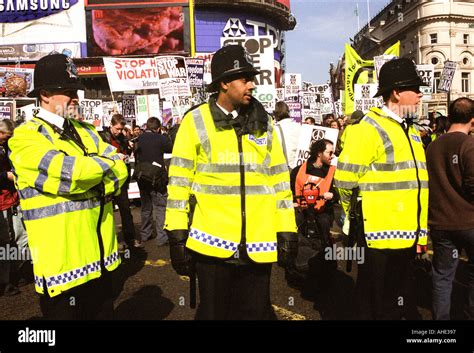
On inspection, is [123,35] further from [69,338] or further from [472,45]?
[472,45]

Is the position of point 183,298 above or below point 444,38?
below

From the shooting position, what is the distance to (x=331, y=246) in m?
5.84

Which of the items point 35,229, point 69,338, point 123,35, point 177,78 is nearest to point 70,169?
point 35,229

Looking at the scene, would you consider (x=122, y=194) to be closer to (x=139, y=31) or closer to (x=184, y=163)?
(x=184, y=163)

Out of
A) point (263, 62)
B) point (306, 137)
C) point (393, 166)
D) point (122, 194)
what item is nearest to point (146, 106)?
point (263, 62)

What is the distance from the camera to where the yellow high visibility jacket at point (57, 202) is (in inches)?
106

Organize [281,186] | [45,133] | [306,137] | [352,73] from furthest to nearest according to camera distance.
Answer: [352,73], [306,137], [281,186], [45,133]

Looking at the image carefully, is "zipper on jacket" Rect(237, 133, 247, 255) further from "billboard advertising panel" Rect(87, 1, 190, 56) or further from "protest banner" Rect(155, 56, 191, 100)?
"billboard advertising panel" Rect(87, 1, 190, 56)

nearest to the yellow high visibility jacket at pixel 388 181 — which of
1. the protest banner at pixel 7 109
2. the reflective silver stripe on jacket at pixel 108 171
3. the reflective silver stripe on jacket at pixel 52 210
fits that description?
the reflective silver stripe on jacket at pixel 108 171

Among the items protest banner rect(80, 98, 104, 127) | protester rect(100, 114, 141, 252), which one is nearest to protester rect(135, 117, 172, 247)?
protester rect(100, 114, 141, 252)

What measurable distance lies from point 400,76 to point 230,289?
205 cm

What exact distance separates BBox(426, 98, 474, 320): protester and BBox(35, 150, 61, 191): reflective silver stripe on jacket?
3.06 metres

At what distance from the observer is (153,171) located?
7992mm

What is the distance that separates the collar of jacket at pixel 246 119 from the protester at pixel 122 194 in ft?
14.0
